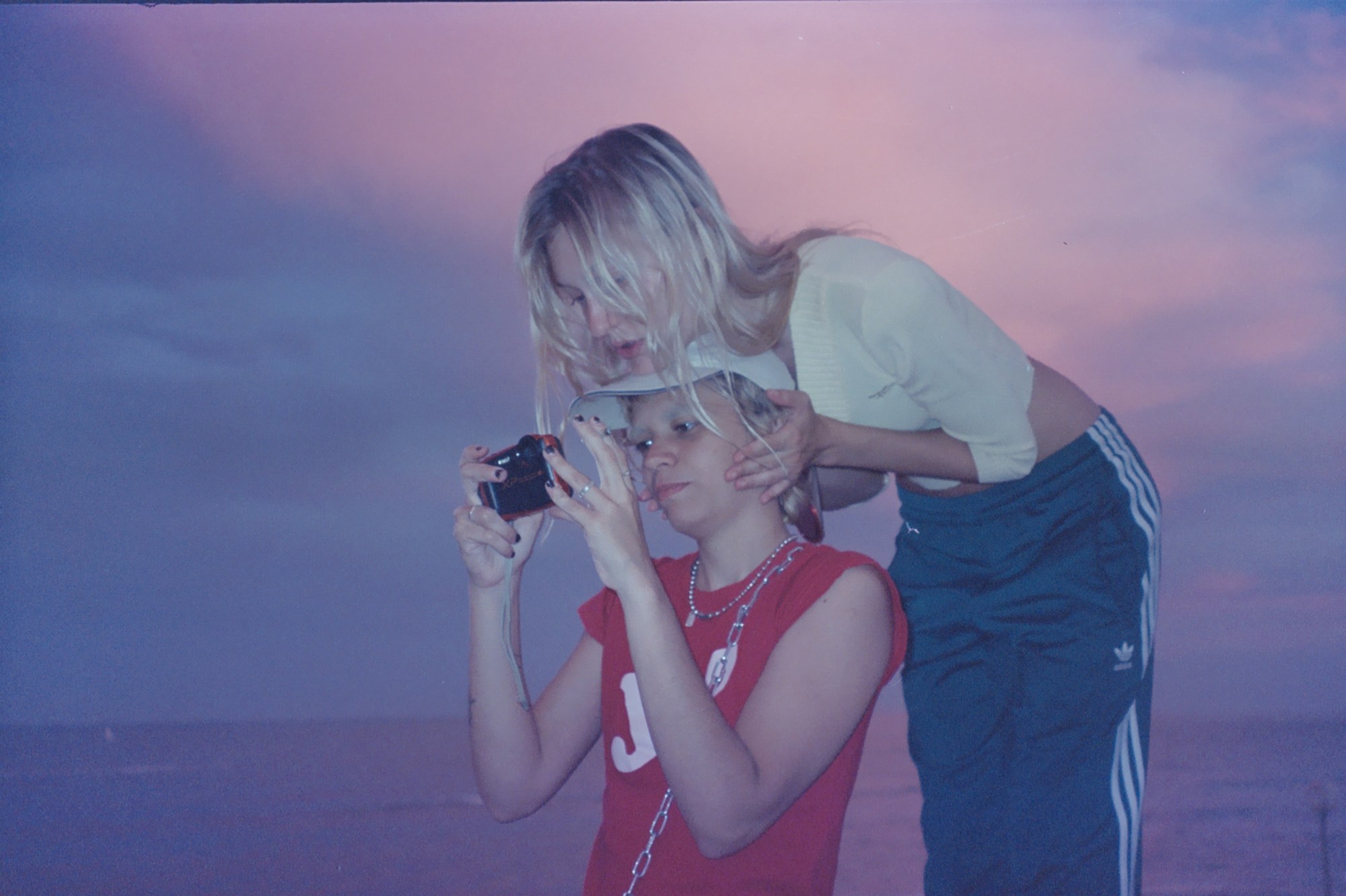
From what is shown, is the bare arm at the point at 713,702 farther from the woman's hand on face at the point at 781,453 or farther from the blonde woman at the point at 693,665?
the woman's hand on face at the point at 781,453

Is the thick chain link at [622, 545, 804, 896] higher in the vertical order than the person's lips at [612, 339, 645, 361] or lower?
lower

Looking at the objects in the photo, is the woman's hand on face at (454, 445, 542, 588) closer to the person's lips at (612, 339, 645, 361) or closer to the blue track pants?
the person's lips at (612, 339, 645, 361)

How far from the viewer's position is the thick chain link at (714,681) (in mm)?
1368

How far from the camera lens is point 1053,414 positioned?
67.2 inches

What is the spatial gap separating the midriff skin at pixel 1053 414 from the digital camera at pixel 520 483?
2.37ft

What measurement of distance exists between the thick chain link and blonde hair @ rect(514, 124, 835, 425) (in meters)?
0.32

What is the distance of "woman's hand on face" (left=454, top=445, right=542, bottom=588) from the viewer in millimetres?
1536

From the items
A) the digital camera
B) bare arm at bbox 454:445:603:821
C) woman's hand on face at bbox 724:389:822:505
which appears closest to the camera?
woman's hand on face at bbox 724:389:822:505

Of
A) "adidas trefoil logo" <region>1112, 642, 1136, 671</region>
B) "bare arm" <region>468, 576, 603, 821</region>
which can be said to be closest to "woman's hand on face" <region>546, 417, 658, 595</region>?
"bare arm" <region>468, 576, 603, 821</region>

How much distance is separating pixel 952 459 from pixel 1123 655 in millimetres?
419

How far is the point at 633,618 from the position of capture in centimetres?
121

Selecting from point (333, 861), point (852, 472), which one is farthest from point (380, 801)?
point (852, 472)

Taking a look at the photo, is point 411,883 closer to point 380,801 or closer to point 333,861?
point 333,861

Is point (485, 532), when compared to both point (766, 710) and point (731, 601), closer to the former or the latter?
point (731, 601)
